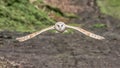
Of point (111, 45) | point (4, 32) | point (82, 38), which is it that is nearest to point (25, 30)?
point (4, 32)

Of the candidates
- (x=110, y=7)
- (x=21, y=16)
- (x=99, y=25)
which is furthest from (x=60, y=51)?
(x=110, y=7)

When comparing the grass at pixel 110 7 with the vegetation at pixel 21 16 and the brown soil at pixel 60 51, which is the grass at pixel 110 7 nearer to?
the vegetation at pixel 21 16

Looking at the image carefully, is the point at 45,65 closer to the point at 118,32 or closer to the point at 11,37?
the point at 11,37

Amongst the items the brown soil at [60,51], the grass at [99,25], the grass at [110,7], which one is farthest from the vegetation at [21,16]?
the grass at [110,7]

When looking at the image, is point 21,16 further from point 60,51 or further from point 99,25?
point 60,51

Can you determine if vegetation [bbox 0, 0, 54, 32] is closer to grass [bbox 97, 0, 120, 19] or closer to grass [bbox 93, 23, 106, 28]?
grass [bbox 93, 23, 106, 28]

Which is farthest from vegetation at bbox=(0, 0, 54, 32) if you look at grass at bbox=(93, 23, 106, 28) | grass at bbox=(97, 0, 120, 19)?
grass at bbox=(97, 0, 120, 19)
